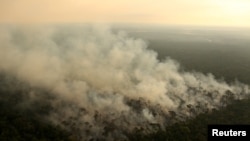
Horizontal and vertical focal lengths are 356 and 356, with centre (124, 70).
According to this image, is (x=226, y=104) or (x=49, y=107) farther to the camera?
(x=226, y=104)

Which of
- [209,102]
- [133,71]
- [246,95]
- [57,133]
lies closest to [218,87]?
[246,95]

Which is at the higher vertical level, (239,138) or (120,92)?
(239,138)

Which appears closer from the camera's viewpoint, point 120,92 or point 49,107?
point 49,107

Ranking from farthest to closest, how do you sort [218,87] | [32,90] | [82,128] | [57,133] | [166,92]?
[218,87], [166,92], [32,90], [82,128], [57,133]

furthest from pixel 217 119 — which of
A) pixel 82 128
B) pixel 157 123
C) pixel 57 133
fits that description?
pixel 57 133

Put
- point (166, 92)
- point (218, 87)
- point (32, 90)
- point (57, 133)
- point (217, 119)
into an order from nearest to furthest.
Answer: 1. point (57, 133)
2. point (217, 119)
3. point (32, 90)
4. point (166, 92)
5. point (218, 87)

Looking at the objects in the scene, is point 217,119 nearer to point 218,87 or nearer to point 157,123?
point 157,123

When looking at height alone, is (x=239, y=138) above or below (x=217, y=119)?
above

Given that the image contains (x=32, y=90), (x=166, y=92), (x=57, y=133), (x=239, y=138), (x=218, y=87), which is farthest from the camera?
(x=218, y=87)

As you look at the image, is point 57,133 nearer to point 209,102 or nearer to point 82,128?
point 82,128
